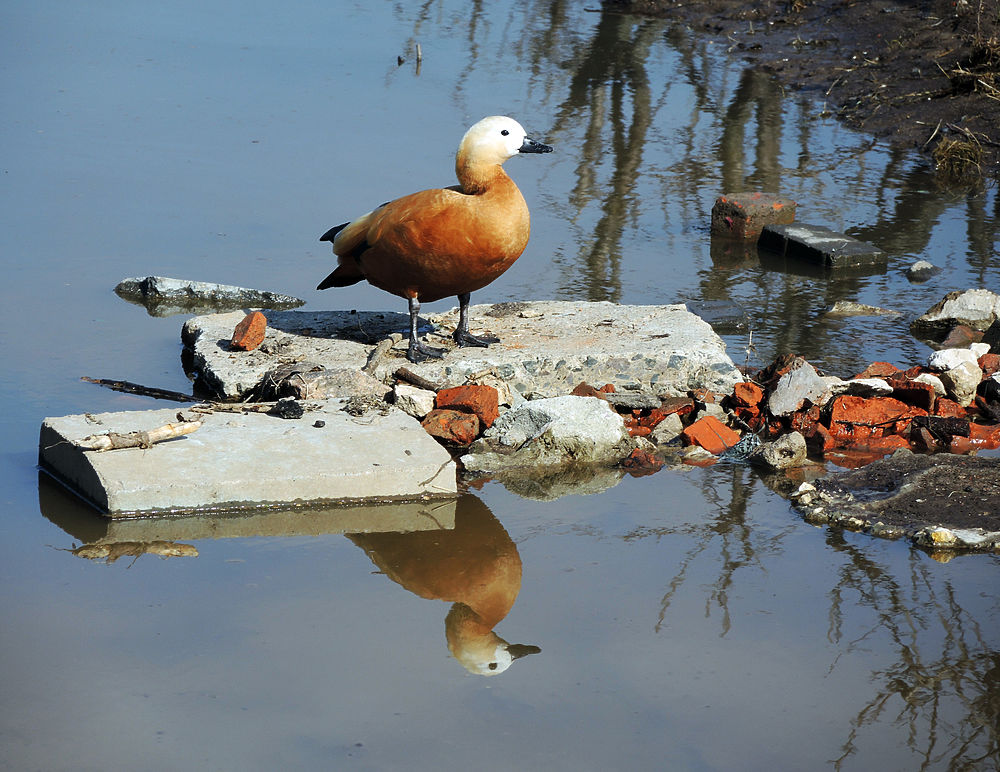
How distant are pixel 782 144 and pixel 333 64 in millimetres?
5710

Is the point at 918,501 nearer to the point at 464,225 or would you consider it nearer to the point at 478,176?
the point at 464,225

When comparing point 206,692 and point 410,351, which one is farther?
point 410,351

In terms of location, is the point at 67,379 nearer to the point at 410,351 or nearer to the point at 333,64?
the point at 410,351

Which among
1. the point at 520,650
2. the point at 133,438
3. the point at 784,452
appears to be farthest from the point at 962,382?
the point at 133,438

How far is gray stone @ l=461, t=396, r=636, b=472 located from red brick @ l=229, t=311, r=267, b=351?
1.33 metres

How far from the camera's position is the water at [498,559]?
3.53 m

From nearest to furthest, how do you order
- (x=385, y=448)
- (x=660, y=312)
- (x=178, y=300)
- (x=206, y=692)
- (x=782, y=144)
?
1. (x=206, y=692)
2. (x=385, y=448)
3. (x=660, y=312)
4. (x=178, y=300)
5. (x=782, y=144)

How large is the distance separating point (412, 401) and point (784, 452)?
162cm

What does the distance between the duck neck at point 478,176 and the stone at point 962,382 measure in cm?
227

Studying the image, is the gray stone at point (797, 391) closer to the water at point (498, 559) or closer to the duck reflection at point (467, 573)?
the water at point (498, 559)

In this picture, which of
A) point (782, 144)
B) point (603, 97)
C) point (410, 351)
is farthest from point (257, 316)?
point (603, 97)

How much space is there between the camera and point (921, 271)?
8211 millimetres

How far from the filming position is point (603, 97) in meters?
13.4

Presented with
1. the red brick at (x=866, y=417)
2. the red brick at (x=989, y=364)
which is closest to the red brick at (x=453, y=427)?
the red brick at (x=866, y=417)
